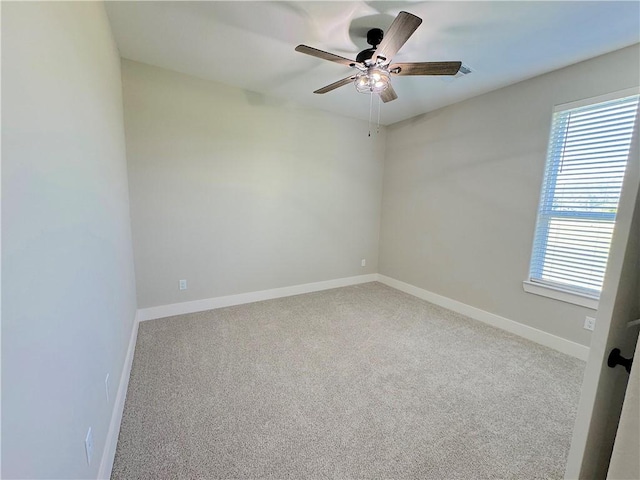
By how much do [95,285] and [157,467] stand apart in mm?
986

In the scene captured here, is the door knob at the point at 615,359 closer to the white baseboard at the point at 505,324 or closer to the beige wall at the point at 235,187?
the white baseboard at the point at 505,324

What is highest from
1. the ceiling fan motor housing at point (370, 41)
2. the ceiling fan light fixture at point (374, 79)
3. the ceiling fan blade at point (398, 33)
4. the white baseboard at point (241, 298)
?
the ceiling fan motor housing at point (370, 41)

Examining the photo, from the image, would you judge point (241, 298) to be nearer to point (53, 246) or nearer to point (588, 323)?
point (53, 246)

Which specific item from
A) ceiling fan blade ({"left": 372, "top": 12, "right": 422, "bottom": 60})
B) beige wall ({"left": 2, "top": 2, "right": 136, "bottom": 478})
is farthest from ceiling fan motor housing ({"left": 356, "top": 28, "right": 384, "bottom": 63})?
beige wall ({"left": 2, "top": 2, "right": 136, "bottom": 478})

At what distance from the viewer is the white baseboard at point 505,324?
2.49 metres

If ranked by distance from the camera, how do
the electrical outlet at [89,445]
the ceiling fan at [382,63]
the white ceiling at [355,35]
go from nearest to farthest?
the electrical outlet at [89,445] < the ceiling fan at [382,63] < the white ceiling at [355,35]

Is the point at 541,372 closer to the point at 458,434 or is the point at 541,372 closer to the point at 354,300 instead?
the point at 458,434

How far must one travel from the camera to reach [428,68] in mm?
1934

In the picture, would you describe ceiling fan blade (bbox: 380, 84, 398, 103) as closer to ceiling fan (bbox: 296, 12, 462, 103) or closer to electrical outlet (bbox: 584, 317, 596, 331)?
ceiling fan (bbox: 296, 12, 462, 103)

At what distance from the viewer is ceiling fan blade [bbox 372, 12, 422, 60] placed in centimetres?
144

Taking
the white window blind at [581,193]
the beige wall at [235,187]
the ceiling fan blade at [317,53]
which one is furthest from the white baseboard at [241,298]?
the ceiling fan blade at [317,53]

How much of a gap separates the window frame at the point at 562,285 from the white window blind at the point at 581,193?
0.01 m

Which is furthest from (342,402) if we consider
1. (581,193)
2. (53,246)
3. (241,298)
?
(581,193)

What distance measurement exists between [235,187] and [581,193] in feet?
11.7
